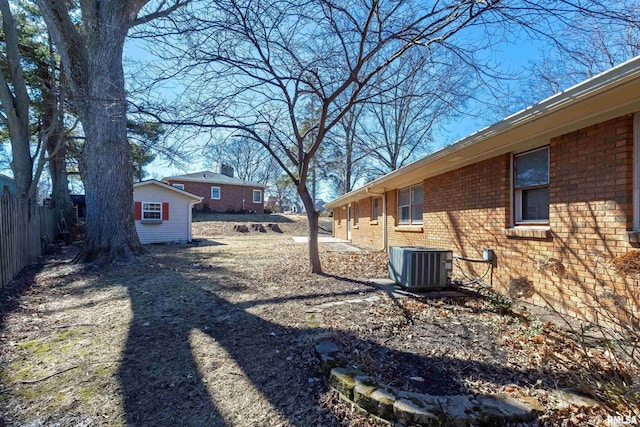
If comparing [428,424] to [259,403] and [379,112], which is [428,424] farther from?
[379,112]

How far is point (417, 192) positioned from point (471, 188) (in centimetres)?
293

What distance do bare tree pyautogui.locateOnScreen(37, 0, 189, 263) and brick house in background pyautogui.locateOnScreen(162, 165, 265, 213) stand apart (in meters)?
20.0

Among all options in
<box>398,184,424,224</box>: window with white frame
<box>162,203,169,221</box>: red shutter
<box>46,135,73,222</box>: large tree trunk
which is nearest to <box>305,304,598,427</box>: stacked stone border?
<box>398,184,424,224</box>: window with white frame

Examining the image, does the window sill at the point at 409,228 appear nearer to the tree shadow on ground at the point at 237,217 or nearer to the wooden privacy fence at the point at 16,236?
the wooden privacy fence at the point at 16,236

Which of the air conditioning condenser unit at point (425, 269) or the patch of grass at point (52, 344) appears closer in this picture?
the patch of grass at point (52, 344)

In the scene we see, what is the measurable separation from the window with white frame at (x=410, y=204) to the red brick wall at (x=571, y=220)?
2557mm

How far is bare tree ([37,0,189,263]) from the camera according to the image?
25.3 feet

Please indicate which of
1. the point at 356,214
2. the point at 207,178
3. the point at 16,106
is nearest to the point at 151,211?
the point at 16,106

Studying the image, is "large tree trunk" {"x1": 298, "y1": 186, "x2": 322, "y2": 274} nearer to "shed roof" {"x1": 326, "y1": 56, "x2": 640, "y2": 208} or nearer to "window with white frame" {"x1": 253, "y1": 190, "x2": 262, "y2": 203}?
"shed roof" {"x1": 326, "y1": 56, "x2": 640, "y2": 208}

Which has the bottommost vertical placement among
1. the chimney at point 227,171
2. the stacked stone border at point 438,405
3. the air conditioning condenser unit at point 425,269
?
the stacked stone border at point 438,405

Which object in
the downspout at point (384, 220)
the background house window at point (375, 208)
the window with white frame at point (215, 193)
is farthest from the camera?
the window with white frame at point (215, 193)

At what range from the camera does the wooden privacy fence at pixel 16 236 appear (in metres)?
5.83

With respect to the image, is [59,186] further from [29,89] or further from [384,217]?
[384,217]

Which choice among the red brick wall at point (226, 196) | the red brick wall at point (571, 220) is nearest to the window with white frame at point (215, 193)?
the red brick wall at point (226, 196)
